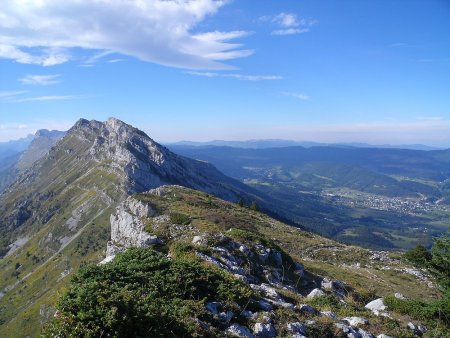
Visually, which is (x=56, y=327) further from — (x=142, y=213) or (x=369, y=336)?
(x=142, y=213)

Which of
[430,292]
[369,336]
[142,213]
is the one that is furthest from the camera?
[142,213]

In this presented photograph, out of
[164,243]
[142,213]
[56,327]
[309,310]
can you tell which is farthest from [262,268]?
[142,213]

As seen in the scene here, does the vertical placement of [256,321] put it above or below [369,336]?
above

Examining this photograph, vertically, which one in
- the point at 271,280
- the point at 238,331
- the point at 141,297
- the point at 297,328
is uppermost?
the point at 141,297

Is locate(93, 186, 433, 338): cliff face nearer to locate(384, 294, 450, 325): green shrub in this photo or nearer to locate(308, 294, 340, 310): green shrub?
locate(308, 294, 340, 310): green shrub

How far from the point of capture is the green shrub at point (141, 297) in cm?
1171

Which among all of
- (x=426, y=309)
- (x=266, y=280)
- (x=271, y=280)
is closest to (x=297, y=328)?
(x=426, y=309)

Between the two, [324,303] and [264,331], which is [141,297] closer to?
[264,331]

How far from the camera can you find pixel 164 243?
35062 millimetres

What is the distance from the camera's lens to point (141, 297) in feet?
49.5

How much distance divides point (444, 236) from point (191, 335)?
71.3ft

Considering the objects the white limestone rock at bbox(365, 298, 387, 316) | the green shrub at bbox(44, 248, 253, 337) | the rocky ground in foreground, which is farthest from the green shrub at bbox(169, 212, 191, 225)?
the white limestone rock at bbox(365, 298, 387, 316)

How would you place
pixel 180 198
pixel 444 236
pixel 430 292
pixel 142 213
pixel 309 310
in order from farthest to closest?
pixel 180 198 → pixel 142 213 → pixel 430 292 → pixel 444 236 → pixel 309 310

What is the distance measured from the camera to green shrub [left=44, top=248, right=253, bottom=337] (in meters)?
11.7
